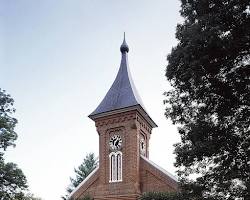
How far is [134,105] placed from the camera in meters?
24.4

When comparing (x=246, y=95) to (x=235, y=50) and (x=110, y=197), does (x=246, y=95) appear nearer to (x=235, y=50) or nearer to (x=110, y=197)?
(x=235, y=50)

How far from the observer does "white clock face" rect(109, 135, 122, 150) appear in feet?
81.6

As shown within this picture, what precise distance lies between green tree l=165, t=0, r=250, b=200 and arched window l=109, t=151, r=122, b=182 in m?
12.7

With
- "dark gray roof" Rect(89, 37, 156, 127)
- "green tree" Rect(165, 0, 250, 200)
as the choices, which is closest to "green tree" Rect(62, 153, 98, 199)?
"dark gray roof" Rect(89, 37, 156, 127)

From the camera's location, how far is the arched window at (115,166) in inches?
953

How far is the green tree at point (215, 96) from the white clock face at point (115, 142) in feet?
43.1

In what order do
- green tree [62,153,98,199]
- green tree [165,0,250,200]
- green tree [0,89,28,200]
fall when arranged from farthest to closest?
1. green tree [62,153,98,199]
2. green tree [0,89,28,200]
3. green tree [165,0,250,200]

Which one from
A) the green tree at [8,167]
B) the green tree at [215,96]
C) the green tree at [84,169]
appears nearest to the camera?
the green tree at [215,96]

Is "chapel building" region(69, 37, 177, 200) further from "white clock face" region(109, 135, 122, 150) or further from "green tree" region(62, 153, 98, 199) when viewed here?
"green tree" region(62, 153, 98, 199)

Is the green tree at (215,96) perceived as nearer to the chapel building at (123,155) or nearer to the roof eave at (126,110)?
the chapel building at (123,155)

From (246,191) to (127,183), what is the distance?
14.1 meters

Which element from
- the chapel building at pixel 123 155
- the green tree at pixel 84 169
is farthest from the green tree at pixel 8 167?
the green tree at pixel 84 169

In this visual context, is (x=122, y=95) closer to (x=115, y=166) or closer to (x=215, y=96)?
(x=115, y=166)

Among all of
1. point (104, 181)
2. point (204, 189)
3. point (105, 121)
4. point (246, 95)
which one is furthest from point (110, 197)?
point (246, 95)
